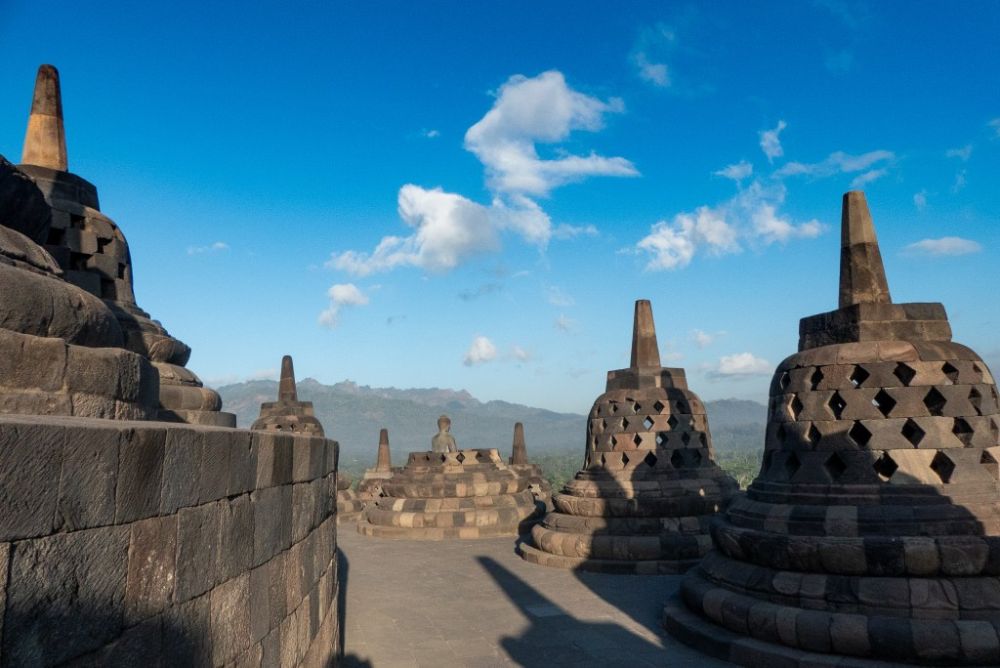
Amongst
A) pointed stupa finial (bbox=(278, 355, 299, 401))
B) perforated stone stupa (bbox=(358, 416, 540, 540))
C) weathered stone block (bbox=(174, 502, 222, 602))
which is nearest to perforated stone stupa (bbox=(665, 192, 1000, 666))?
weathered stone block (bbox=(174, 502, 222, 602))

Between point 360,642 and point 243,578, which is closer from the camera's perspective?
point 243,578

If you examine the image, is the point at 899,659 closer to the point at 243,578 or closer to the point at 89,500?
the point at 243,578

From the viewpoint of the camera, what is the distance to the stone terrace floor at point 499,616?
6.11m

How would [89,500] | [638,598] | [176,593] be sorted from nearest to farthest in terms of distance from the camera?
[89,500] → [176,593] → [638,598]

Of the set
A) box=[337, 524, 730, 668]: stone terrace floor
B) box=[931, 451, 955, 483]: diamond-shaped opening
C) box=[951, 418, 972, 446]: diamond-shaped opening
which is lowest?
box=[337, 524, 730, 668]: stone terrace floor

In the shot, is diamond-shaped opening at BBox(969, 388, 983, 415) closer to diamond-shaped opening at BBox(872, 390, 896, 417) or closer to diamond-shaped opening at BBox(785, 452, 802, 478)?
diamond-shaped opening at BBox(872, 390, 896, 417)

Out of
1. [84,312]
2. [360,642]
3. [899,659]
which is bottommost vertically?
[360,642]

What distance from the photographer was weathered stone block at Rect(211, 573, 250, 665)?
2.57 metres

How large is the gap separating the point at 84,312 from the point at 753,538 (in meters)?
5.76

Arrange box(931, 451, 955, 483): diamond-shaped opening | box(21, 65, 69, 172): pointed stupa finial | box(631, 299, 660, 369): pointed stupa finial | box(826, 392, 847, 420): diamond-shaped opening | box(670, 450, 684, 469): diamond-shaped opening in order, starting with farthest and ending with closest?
box(631, 299, 660, 369): pointed stupa finial, box(670, 450, 684, 469): diamond-shaped opening, box(21, 65, 69, 172): pointed stupa finial, box(826, 392, 847, 420): diamond-shaped opening, box(931, 451, 955, 483): diamond-shaped opening

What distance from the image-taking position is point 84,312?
12.3ft

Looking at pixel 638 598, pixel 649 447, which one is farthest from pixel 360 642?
pixel 649 447

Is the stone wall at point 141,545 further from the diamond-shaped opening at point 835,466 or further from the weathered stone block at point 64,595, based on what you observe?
the diamond-shaped opening at point 835,466

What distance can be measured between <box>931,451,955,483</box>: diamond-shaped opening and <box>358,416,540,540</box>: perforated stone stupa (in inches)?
379
